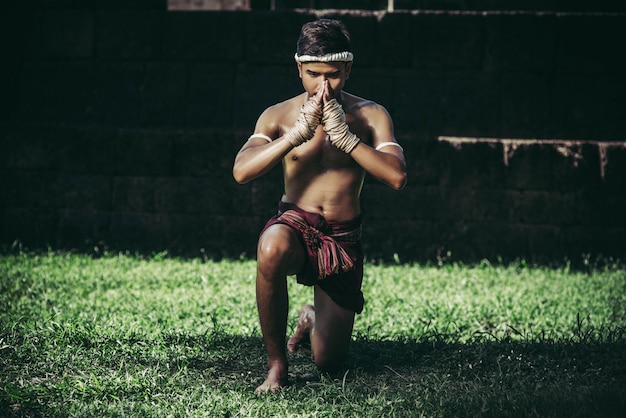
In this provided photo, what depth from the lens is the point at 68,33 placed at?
24.9 feet

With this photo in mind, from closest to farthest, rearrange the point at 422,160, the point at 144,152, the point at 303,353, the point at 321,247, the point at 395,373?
the point at 321,247, the point at 395,373, the point at 303,353, the point at 422,160, the point at 144,152

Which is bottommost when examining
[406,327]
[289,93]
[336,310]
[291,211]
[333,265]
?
[406,327]

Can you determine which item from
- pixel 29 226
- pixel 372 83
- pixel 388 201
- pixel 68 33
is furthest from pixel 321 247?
pixel 68 33

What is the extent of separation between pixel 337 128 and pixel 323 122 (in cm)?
8

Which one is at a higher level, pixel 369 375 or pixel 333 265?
pixel 333 265

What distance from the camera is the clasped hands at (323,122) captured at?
12.2ft

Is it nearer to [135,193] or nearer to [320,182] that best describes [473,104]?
[135,193]

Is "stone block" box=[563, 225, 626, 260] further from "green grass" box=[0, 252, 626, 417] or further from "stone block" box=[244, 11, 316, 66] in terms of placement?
"stone block" box=[244, 11, 316, 66]

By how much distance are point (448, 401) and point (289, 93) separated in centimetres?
432

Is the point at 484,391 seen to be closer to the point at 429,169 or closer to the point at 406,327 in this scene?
the point at 406,327

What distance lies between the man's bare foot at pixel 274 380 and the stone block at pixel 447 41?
420 centimetres

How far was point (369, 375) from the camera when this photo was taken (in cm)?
409

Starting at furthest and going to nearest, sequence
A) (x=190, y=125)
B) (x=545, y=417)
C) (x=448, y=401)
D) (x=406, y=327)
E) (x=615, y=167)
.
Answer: (x=190, y=125) → (x=615, y=167) → (x=406, y=327) → (x=448, y=401) → (x=545, y=417)

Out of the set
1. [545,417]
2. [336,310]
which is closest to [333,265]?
[336,310]
